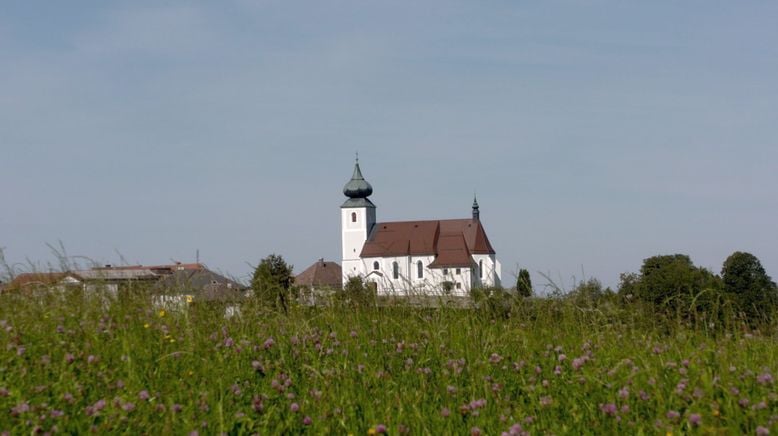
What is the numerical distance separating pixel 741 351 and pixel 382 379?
8.37 feet

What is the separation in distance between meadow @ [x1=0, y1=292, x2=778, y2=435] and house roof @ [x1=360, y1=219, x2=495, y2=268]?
3591 inches

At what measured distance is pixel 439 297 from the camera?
736 centimetres

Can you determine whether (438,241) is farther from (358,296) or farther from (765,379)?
(765,379)

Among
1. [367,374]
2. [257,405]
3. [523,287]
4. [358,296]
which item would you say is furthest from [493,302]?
[257,405]

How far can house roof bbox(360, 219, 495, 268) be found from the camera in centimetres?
9850

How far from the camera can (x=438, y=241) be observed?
3925 inches

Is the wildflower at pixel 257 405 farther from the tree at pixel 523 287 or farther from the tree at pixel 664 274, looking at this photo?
the tree at pixel 664 274

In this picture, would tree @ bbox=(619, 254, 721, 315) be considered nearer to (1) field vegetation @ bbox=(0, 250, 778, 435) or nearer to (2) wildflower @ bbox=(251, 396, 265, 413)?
(1) field vegetation @ bbox=(0, 250, 778, 435)

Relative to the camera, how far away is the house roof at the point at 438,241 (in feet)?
323

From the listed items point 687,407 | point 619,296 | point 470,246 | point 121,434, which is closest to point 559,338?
point 619,296

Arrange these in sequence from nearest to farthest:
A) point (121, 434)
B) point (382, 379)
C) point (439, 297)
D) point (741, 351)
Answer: point (121, 434), point (382, 379), point (741, 351), point (439, 297)

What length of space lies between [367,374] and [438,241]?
94.9m

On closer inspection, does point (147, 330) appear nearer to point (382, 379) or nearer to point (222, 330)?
point (222, 330)

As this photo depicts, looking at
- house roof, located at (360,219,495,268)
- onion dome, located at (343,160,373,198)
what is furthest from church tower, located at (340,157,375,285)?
house roof, located at (360,219,495,268)
